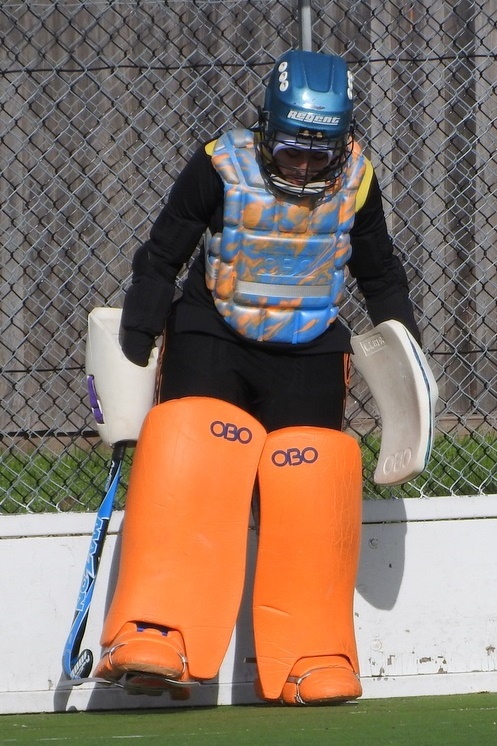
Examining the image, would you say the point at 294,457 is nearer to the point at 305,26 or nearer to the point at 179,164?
the point at 305,26

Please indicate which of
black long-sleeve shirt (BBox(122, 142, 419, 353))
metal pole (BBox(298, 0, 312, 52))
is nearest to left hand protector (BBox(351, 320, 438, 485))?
black long-sleeve shirt (BBox(122, 142, 419, 353))

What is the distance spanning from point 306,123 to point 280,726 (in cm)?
163

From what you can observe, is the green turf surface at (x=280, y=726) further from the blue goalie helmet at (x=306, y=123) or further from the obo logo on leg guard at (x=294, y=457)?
the blue goalie helmet at (x=306, y=123)

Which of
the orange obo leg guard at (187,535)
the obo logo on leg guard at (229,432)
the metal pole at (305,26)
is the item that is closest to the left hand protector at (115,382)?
the orange obo leg guard at (187,535)

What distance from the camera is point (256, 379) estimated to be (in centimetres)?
354

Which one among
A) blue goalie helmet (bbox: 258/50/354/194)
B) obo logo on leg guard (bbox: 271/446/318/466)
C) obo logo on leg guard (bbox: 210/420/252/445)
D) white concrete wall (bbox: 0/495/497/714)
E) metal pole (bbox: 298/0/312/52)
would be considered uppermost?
metal pole (bbox: 298/0/312/52)

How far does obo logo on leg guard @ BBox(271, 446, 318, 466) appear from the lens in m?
3.39

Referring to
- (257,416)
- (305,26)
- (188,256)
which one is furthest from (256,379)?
(305,26)

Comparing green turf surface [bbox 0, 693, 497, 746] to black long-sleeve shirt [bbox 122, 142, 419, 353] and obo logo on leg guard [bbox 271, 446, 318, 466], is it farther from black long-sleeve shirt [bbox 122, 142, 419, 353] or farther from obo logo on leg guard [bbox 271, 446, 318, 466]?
black long-sleeve shirt [bbox 122, 142, 419, 353]

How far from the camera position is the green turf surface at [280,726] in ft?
9.65

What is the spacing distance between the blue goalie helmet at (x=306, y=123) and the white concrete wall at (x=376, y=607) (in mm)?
1240

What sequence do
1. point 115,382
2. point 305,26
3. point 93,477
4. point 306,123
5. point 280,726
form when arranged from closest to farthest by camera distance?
point 280,726
point 306,123
point 115,382
point 305,26
point 93,477

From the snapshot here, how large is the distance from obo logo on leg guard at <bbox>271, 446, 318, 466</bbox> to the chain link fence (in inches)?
38.3

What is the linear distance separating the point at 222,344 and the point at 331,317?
0.34m
